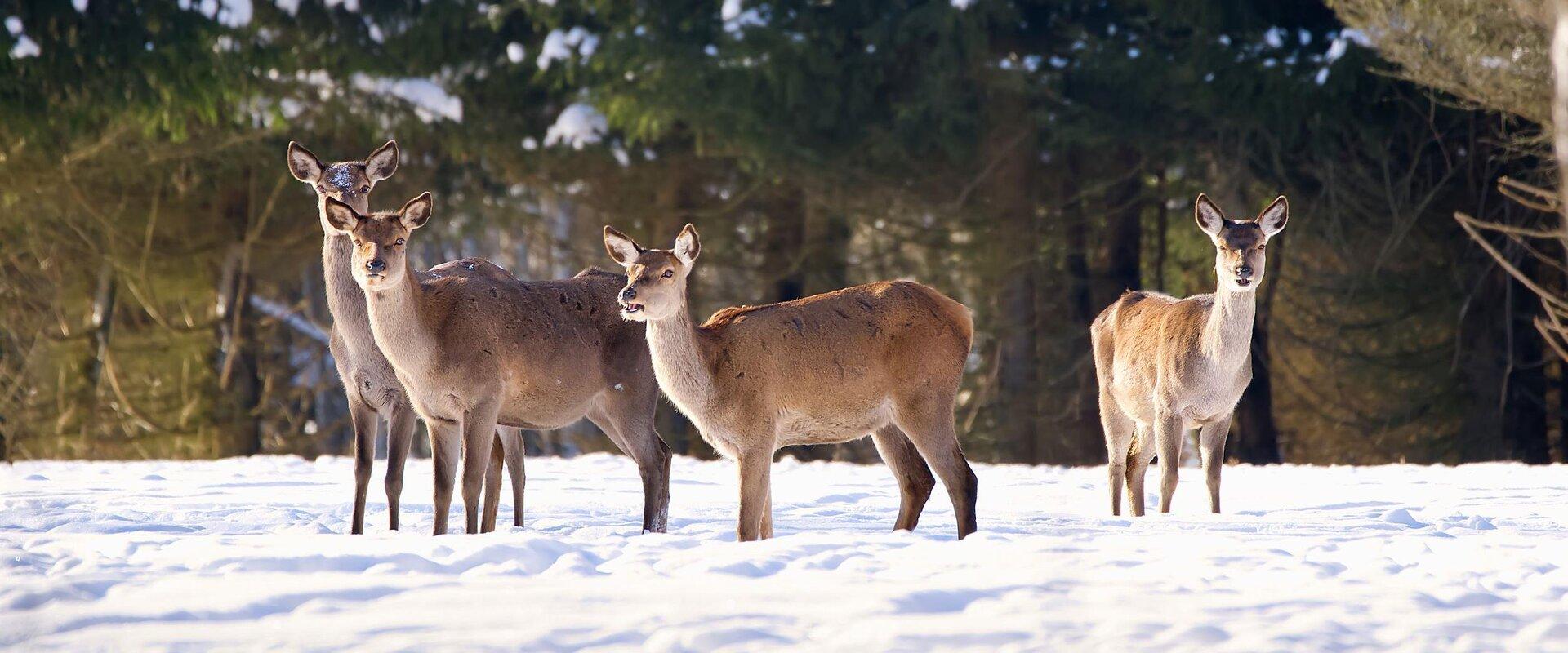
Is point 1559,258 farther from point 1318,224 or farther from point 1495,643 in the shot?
point 1495,643

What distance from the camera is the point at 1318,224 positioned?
19766mm

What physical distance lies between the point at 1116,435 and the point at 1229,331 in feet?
4.60

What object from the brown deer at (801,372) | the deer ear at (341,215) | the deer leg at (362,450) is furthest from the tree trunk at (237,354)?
the brown deer at (801,372)

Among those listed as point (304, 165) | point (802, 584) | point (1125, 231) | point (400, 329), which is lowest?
point (802, 584)

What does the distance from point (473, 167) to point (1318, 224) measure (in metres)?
10.1

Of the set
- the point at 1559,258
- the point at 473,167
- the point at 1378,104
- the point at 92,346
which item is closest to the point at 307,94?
the point at 473,167

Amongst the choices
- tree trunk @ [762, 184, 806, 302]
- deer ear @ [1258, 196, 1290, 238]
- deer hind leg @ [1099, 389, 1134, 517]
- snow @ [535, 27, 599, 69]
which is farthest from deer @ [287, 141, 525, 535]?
tree trunk @ [762, 184, 806, 302]

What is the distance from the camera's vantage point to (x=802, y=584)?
6.54 m

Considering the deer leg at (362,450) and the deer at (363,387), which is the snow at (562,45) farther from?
the deer leg at (362,450)

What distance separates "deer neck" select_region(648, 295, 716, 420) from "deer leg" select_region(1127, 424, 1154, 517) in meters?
3.54

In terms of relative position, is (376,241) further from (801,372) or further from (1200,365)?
(1200,365)

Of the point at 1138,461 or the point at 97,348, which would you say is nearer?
the point at 1138,461

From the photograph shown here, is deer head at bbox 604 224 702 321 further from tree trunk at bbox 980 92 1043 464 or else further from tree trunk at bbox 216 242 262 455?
tree trunk at bbox 216 242 262 455

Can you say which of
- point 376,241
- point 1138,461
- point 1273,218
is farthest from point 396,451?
point 1273,218
